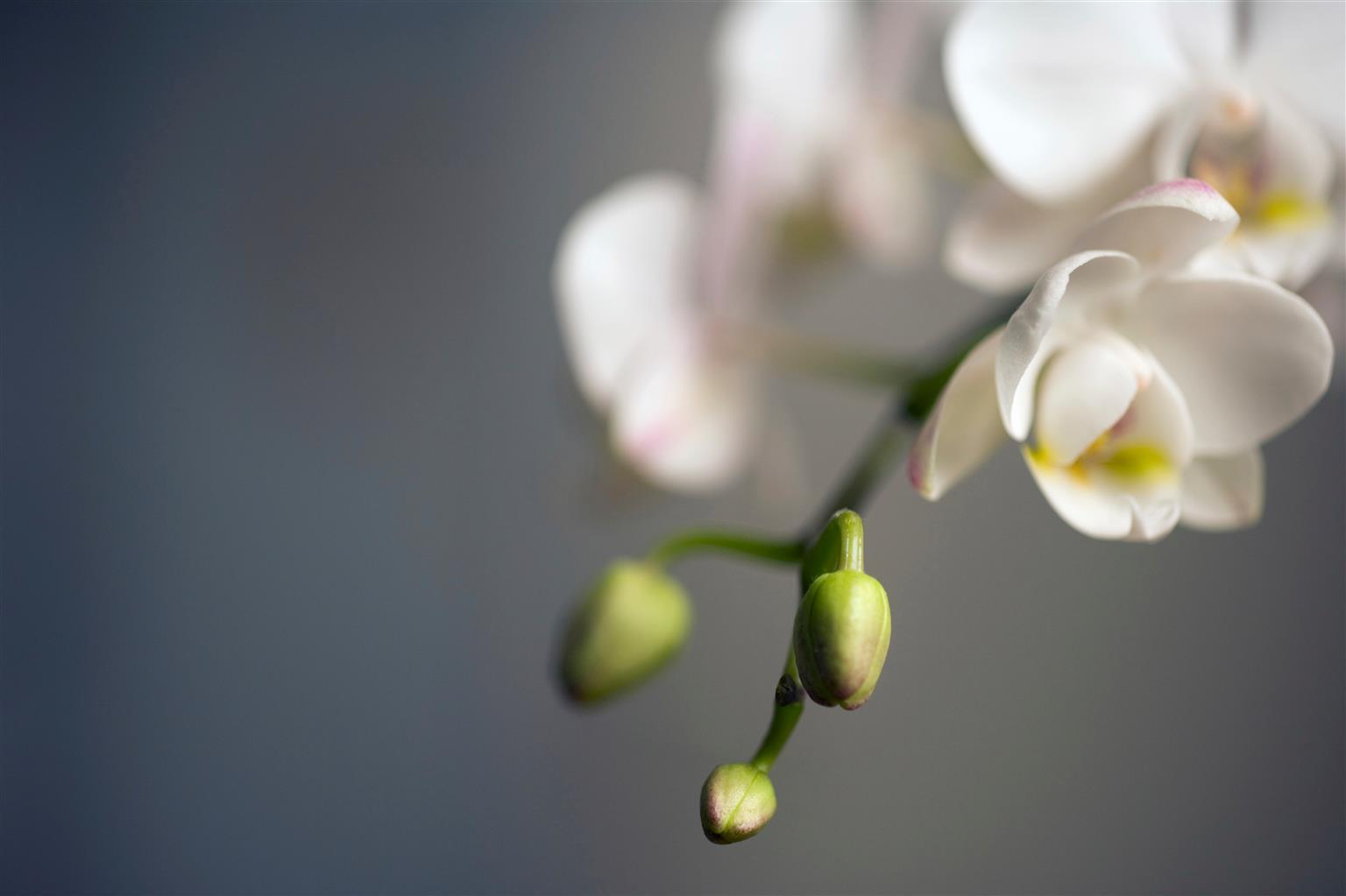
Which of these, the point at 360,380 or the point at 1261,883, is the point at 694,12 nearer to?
the point at 360,380

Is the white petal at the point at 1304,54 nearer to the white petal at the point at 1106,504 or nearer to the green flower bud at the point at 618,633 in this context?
the white petal at the point at 1106,504

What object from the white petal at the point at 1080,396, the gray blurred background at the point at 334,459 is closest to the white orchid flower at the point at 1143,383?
the white petal at the point at 1080,396

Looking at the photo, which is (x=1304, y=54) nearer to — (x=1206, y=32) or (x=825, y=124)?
(x=1206, y=32)

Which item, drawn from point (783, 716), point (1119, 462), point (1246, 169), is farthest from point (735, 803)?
point (1246, 169)

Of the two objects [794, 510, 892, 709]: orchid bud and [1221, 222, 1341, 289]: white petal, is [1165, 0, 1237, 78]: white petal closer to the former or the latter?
[1221, 222, 1341, 289]: white petal

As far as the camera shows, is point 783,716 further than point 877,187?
No

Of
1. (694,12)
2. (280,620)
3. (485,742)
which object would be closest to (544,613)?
(485,742)
